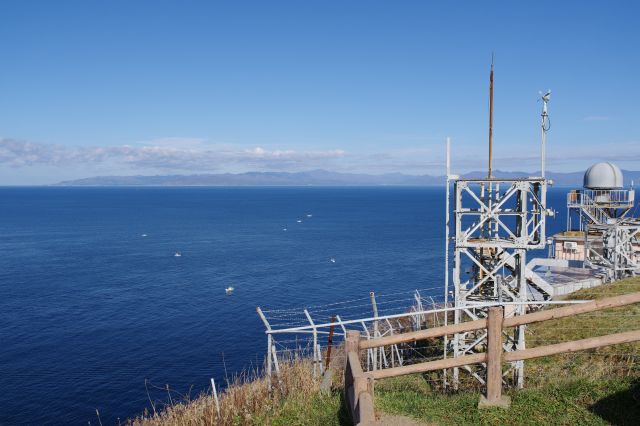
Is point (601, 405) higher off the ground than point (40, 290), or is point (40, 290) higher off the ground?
point (601, 405)

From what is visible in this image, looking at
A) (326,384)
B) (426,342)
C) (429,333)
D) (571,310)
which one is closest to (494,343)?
(429,333)

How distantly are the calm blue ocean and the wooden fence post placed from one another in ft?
67.5

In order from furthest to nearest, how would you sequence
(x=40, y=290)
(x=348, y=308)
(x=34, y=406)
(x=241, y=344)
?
(x=40, y=290) → (x=348, y=308) → (x=241, y=344) → (x=34, y=406)

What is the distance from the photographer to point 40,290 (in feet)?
203

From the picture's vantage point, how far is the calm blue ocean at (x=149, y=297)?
120 feet

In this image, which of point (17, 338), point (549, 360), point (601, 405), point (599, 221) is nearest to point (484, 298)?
point (549, 360)

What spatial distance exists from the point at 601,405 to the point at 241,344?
38.1 metres

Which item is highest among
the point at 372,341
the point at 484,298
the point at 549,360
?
the point at 372,341

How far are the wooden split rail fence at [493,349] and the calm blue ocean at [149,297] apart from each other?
20.1 m

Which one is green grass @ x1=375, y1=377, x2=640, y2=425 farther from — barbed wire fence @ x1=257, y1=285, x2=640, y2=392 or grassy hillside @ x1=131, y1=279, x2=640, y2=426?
barbed wire fence @ x1=257, y1=285, x2=640, y2=392

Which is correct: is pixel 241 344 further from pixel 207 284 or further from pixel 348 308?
pixel 207 284

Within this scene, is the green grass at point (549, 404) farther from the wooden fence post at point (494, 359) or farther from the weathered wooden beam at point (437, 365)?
the weathered wooden beam at point (437, 365)

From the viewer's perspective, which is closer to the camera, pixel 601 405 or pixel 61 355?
pixel 601 405

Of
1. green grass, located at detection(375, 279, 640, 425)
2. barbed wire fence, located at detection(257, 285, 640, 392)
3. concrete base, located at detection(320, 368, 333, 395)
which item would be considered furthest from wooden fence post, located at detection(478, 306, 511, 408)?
concrete base, located at detection(320, 368, 333, 395)
